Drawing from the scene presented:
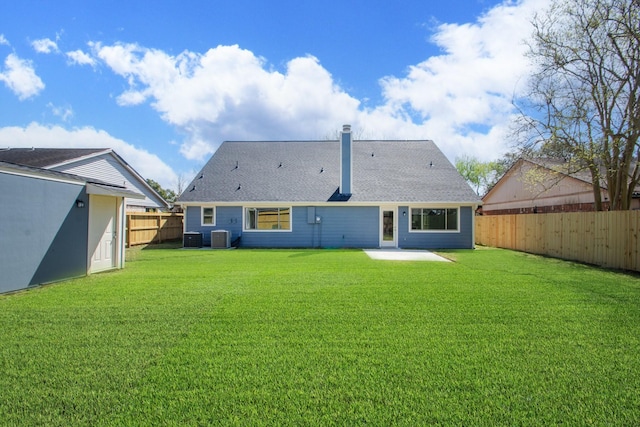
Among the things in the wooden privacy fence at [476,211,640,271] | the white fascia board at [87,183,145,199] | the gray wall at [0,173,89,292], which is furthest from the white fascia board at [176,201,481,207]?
the gray wall at [0,173,89,292]

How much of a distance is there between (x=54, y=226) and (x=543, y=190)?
19.1m

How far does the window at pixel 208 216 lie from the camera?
16297 mm

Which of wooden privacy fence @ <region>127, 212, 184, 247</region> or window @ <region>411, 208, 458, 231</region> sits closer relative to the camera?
window @ <region>411, 208, 458, 231</region>

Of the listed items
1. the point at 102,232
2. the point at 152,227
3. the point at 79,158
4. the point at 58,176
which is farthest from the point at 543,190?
the point at 79,158

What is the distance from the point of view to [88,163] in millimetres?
18578

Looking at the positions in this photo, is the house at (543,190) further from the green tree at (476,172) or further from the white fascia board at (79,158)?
the white fascia board at (79,158)

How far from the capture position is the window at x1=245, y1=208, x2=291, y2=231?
16.2 metres

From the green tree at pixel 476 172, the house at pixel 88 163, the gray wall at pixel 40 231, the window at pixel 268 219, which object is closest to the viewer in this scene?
the gray wall at pixel 40 231

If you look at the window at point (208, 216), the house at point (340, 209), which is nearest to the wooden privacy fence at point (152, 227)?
the house at point (340, 209)

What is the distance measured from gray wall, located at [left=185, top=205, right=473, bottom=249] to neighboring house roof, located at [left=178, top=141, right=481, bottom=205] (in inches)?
25.0

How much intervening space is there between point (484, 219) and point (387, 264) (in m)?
11.2

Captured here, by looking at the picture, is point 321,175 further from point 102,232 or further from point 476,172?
point 476,172

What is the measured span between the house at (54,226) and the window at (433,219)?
12.0 meters

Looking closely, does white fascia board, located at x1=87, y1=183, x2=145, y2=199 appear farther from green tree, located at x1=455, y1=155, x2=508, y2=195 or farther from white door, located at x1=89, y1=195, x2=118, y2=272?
green tree, located at x1=455, y1=155, x2=508, y2=195
